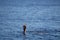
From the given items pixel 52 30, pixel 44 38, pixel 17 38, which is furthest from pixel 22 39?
pixel 52 30

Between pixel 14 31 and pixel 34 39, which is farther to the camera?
pixel 14 31

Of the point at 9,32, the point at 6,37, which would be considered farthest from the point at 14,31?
the point at 6,37

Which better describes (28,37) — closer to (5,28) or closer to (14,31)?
(14,31)

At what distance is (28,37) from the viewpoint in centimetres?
3061

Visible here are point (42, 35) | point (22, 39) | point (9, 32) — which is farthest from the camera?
point (9, 32)

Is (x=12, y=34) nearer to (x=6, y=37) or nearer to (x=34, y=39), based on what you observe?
(x=6, y=37)

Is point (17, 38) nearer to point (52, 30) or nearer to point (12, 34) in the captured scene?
point (12, 34)

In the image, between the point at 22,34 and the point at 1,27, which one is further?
the point at 1,27

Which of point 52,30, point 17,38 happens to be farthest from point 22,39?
point 52,30

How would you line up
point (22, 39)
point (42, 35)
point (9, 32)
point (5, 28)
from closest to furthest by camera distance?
point (22, 39), point (42, 35), point (9, 32), point (5, 28)

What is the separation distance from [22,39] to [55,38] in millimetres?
5361

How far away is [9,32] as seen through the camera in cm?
3416

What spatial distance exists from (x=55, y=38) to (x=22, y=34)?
556cm

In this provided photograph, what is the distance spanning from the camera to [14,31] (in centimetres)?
3475
